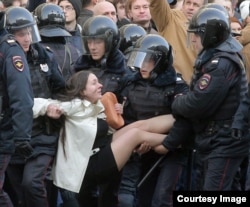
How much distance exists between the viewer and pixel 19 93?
744 centimetres

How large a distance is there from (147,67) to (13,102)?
1.32 metres

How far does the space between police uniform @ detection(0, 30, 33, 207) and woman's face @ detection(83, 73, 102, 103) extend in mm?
616

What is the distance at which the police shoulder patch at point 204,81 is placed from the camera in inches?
293

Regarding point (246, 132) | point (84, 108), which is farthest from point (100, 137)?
point (246, 132)

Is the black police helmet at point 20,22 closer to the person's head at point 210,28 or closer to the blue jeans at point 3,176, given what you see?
the blue jeans at point 3,176

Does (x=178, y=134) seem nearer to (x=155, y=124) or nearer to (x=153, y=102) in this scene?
(x=155, y=124)

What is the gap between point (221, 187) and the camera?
748 cm

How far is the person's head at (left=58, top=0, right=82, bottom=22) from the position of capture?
9.84 metres

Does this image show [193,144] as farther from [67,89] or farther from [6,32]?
[6,32]

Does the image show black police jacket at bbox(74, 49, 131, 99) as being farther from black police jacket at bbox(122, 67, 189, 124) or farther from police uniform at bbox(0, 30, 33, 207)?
police uniform at bbox(0, 30, 33, 207)

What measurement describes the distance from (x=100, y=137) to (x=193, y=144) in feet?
2.71

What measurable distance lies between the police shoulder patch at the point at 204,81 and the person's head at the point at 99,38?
1.22 m

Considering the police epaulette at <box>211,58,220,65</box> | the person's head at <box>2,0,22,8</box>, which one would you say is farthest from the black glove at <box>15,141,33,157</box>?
the person's head at <box>2,0,22,8</box>

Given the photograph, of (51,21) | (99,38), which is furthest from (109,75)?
(51,21)
